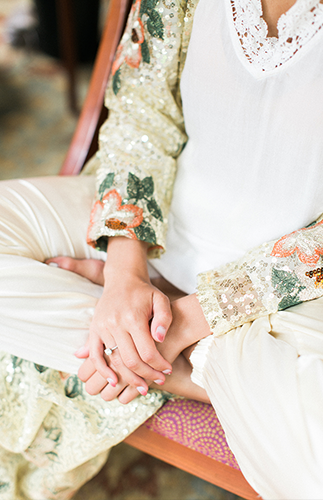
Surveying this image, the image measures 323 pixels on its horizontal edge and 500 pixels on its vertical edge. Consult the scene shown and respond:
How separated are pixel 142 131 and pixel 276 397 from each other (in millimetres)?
476

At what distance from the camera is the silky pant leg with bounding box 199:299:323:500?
1.52 feet

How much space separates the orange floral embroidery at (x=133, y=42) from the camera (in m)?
0.66

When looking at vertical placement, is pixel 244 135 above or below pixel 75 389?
above

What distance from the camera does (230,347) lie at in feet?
1.80

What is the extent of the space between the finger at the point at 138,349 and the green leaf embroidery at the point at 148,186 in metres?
0.24

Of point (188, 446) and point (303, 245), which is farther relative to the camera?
point (188, 446)

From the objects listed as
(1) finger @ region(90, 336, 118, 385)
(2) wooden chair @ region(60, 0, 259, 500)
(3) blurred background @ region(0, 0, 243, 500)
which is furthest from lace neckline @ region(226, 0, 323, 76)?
(3) blurred background @ region(0, 0, 243, 500)

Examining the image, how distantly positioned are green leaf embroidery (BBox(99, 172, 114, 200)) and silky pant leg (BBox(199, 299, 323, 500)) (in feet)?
1.03

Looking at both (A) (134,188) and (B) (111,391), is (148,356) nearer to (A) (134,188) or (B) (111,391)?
(B) (111,391)

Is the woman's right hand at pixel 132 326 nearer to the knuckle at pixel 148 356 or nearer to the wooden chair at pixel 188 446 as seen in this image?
the knuckle at pixel 148 356

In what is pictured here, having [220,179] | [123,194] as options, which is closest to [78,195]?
[123,194]

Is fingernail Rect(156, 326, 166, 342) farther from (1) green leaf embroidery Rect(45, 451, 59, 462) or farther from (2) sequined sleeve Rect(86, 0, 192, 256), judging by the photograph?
(1) green leaf embroidery Rect(45, 451, 59, 462)

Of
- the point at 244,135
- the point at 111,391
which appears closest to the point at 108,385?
the point at 111,391

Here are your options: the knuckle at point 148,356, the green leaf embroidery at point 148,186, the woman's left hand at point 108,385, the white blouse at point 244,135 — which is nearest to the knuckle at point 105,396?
the woman's left hand at point 108,385
